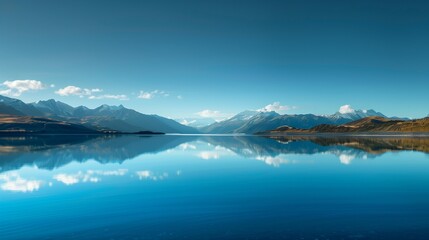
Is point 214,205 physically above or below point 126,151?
above

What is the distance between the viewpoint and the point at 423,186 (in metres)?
31.8

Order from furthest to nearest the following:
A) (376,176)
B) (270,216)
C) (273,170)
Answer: (273,170) → (376,176) → (270,216)

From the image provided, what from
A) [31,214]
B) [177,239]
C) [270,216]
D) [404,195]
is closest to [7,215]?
[31,214]

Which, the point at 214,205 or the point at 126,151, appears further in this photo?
the point at 126,151

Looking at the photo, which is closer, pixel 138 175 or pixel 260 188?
pixel 260 188

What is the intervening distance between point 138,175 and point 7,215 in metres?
19.6

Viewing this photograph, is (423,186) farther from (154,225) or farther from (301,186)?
(154,225)

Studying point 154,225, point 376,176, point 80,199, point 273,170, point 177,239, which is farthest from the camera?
point 273,170

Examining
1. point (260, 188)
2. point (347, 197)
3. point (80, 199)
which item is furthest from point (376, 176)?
point (80, 199)

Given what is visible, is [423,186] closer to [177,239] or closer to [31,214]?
[177,239]

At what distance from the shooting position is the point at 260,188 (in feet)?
102

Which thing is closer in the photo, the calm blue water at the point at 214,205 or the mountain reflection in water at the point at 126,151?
the calm blue water at the point at 214,205

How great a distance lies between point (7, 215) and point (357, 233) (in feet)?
75.1

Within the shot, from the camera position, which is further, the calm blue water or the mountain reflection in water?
the mountain reflection in water
